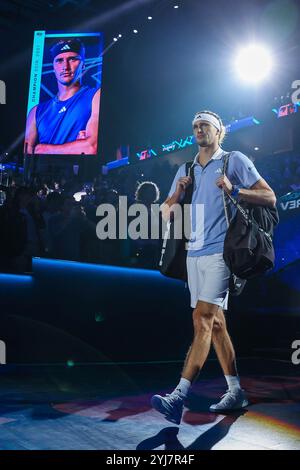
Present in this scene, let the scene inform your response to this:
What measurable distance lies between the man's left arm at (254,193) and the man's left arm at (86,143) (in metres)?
11.7

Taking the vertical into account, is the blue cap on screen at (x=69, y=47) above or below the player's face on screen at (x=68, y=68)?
above

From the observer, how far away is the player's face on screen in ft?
49.9

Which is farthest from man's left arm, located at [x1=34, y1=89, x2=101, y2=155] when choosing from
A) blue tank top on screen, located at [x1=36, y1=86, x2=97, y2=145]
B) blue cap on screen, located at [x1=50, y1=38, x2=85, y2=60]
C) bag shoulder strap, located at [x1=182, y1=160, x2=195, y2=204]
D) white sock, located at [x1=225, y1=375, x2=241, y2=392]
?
white sock, located at [x1=225, y1=375, x2=241, y2=392]

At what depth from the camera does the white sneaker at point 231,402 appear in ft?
12.6

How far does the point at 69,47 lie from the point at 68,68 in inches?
25.5

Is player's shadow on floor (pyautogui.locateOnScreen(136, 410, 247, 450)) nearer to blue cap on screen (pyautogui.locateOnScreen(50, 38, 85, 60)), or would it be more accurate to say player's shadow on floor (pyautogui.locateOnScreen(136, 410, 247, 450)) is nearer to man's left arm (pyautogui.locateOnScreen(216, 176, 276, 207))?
man's left arm (pyautogui.locateOnScreen(216, 176, 276, 207))

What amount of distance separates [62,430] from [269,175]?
7129mm

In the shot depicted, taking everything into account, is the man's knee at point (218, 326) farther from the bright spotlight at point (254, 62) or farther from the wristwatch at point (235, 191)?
the bright spotlight at point (254, 62)

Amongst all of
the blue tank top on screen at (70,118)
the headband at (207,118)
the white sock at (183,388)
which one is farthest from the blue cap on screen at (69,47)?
the white sock at (183,388)

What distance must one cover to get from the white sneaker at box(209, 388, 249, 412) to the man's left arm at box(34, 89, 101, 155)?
11.9 metres

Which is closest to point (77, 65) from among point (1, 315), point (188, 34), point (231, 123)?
point (188, 34)

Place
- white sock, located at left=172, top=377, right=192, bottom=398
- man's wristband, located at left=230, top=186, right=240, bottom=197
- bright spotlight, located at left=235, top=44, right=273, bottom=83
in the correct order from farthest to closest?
bright spotlight, located at left=235, top=44, right=273, bottom=83, man's wristband, located at left=230, top=186, right=240, bottom=197, white sock, located at left=172, top=377, right=192, bottom=398

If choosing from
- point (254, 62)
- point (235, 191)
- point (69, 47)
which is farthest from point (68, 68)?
point (235, 191)
